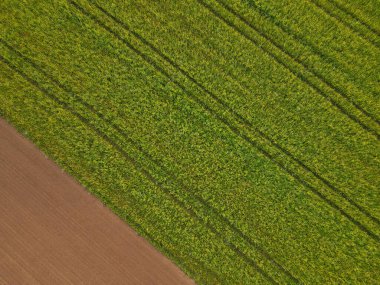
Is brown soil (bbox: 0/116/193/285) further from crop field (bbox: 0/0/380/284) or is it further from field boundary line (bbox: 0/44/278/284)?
field boundary line (bbox: 0/44/278/284)

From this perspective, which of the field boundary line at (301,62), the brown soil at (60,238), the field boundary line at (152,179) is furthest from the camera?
the field boundary line at (301,62)

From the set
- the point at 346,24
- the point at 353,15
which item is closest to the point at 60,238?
the point at 346,24

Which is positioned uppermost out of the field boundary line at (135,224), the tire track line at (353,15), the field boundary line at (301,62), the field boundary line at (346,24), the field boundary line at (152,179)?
the tire track line at (353,15)

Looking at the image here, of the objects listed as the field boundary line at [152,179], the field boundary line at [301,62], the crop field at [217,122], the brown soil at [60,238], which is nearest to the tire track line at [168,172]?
the crop field at [217,122]

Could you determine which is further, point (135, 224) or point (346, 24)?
point (346, 24)

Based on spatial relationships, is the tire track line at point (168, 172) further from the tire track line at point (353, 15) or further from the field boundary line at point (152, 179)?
the tire track line at point (353, 15)

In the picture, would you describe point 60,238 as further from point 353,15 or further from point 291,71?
point 353,15
